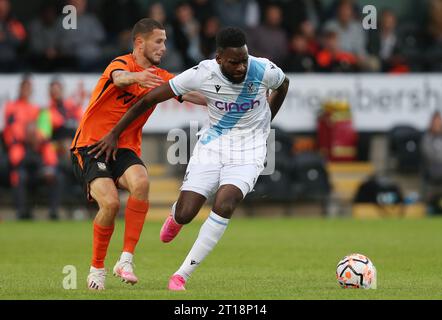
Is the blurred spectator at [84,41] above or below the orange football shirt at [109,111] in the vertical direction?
above

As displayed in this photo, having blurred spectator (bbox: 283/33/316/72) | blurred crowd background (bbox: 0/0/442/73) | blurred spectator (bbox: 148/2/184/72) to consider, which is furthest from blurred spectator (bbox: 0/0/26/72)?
blurred spectator (bbox: 283/33/316/72)

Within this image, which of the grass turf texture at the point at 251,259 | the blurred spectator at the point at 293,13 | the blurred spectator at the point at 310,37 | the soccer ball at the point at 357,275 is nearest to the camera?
the grass turf texture at the point at 251,259

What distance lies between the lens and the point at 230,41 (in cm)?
1010

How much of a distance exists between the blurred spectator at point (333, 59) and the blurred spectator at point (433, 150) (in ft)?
6.76

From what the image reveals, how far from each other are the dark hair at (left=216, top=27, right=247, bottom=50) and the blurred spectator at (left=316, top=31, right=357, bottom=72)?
13554mm

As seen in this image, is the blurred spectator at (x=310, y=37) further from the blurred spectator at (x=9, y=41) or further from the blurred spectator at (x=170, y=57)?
the blurred spectator at (x=9, y=41)

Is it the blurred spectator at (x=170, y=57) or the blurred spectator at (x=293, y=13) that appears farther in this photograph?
the blurred spectator at (x=293, y=13)

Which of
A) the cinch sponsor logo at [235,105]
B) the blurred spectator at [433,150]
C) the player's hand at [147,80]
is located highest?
the blurred spectator at [433,150]

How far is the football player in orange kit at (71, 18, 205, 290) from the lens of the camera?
1037 centimetres

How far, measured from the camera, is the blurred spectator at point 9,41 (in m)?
22.9

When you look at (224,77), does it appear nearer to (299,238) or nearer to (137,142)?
(137,142)

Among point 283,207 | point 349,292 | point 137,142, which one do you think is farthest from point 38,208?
point 349,292

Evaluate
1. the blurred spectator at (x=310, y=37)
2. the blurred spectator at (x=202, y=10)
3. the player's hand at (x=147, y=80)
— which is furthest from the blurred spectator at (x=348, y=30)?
the player's hand at (x=147, y=80)

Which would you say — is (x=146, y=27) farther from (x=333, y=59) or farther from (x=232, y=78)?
(x=333, y=59)
